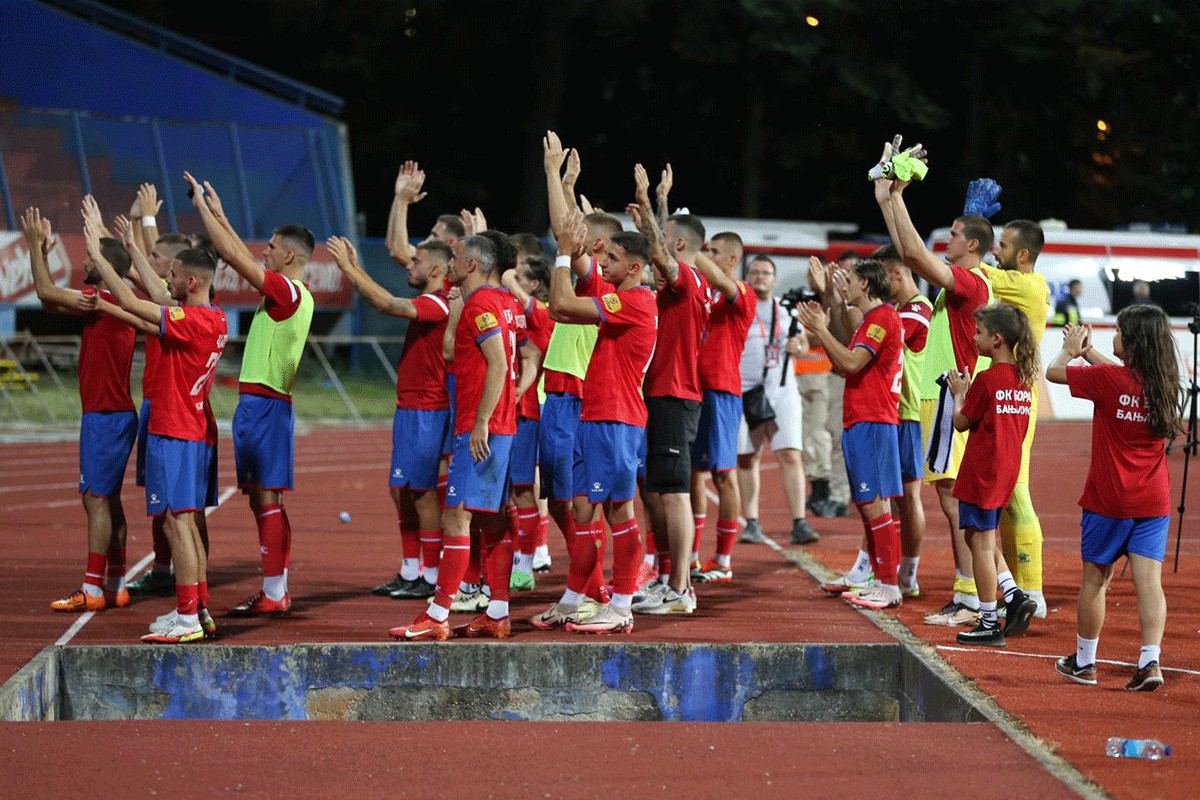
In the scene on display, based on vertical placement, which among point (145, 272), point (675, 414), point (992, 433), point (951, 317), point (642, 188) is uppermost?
point (642, 188)

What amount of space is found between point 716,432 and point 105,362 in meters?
3.80

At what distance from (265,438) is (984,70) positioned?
Result: 29.0 m

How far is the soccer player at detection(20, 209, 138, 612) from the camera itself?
29.3ft

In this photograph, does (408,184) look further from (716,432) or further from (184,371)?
(716,432)

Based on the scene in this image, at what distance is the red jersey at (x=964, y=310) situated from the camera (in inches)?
332

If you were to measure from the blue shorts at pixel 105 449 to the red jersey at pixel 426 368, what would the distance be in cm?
168

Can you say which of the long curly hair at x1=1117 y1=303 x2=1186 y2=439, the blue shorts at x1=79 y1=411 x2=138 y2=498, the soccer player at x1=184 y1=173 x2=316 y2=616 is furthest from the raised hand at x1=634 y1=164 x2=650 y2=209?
the blue shorts at x1=79 y1=411 x2=138 y2=498

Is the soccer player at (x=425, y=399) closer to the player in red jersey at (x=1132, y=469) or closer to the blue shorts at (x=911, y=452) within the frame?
the blue shorts at (x=911, y=452)

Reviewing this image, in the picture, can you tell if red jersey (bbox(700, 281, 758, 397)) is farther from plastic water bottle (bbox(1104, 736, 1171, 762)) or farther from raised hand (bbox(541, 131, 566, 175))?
plastic water bottle (bbox(1104, 736, 1171, 762))

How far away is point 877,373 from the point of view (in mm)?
9094

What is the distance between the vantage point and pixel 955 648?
305 inches

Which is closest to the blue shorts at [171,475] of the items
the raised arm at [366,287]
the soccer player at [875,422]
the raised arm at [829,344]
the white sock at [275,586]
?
the white sock at [275,586]

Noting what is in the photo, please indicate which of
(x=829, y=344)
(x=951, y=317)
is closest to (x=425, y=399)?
(x=829, y=344)

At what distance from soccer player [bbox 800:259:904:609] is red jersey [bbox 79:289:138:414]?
4.29m
